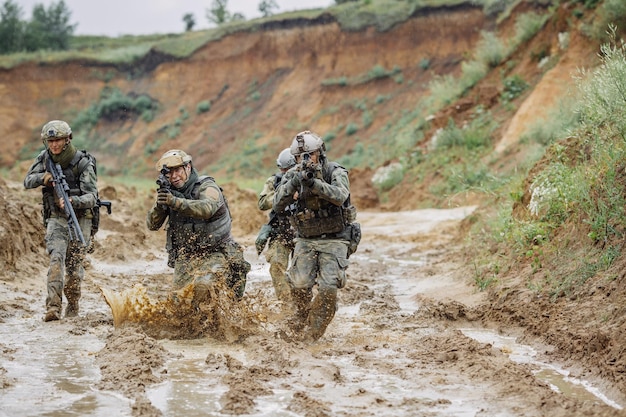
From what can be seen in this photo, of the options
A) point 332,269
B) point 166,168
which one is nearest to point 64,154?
point 166,168

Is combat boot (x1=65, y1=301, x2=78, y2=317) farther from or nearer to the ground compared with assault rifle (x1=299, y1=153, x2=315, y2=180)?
nearer to the ground

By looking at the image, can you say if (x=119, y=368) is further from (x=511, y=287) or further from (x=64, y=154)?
(x=511, y=287)

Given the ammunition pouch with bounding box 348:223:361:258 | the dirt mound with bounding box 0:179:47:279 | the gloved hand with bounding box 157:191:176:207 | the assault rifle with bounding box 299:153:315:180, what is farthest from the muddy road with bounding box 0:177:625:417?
the assault rifle with bounding box 299:153:315:180

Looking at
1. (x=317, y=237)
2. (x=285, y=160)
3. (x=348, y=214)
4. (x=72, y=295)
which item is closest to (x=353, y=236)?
(x=348, y=214)

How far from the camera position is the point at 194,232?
7.65 m

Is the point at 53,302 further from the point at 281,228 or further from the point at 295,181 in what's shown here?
the point at 295,181

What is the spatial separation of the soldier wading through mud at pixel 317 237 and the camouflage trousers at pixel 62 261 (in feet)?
7.34

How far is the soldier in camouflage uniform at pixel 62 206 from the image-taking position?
837cm

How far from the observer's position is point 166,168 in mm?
7410

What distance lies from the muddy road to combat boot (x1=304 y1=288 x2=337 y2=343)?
0.34ft

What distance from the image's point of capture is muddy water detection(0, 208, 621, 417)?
524 cm

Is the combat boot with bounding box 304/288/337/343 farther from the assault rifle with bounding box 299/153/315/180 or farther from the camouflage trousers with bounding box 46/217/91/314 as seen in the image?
the camouflage trousers with bounding box 46/217/91/314

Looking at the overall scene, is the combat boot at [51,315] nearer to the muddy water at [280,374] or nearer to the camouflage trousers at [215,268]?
the muddy water at [280,374]

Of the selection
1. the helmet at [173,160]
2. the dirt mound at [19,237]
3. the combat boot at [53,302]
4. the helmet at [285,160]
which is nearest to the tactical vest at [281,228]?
the helmet at [285,160]
